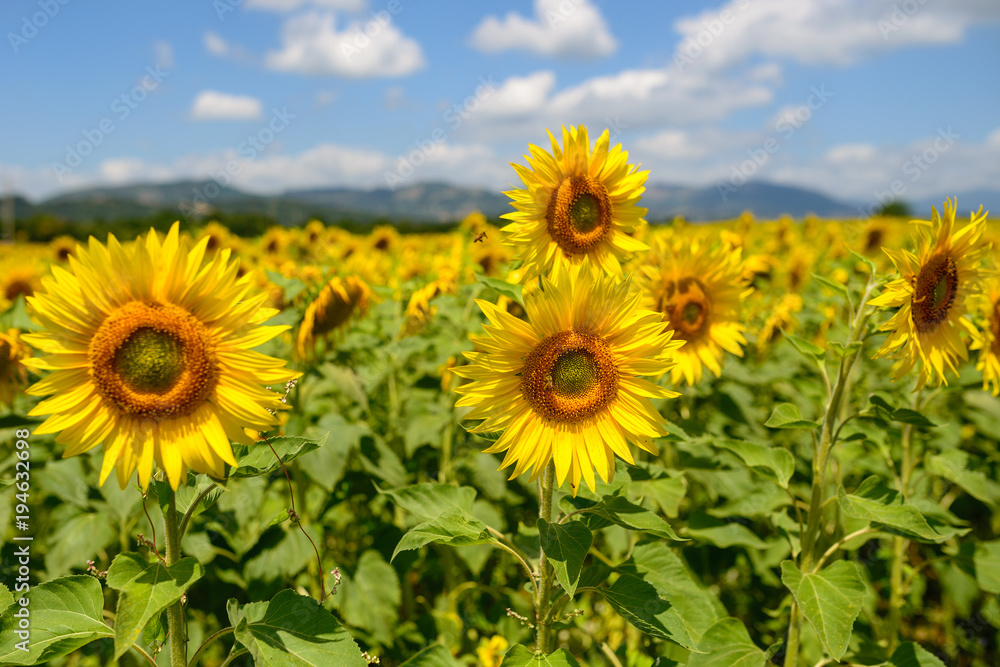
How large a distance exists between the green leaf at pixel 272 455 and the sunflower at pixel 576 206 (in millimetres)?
1139

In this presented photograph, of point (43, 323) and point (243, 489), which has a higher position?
point (43, 323)

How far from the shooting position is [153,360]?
66.0 inches

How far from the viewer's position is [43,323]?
1595 millimetres

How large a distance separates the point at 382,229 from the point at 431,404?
6798 mm

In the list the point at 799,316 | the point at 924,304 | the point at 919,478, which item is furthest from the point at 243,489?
the point at 799,316

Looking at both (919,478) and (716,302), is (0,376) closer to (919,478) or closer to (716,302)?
(716,302)

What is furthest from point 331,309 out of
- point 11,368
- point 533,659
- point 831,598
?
point 831,598

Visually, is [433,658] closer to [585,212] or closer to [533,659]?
Answer: [533,659]

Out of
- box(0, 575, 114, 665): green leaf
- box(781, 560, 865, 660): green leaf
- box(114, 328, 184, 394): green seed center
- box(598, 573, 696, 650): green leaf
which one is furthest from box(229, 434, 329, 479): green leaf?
box(781, 560, 865, 660): green leaf

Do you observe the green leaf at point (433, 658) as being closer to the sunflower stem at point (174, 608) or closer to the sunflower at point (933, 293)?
the sunflower stem at point (174, 608)

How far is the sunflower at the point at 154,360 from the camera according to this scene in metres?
1.62

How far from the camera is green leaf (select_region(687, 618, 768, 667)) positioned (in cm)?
224

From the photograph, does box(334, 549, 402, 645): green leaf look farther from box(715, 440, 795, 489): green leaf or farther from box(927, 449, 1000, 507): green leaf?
box(927, 449, 1000, 507): green leaf

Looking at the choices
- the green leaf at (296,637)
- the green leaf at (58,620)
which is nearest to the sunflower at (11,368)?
the green leaf at (58,620)
